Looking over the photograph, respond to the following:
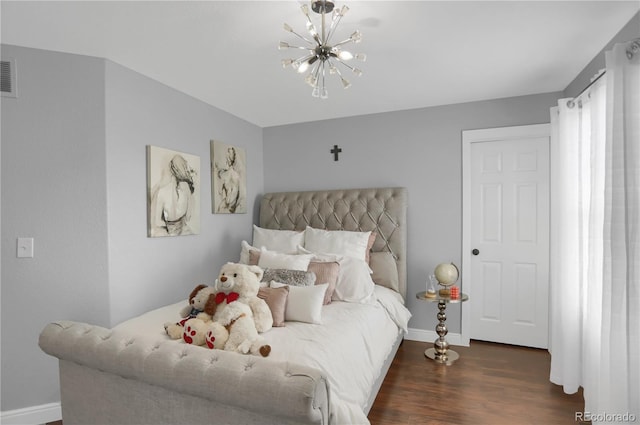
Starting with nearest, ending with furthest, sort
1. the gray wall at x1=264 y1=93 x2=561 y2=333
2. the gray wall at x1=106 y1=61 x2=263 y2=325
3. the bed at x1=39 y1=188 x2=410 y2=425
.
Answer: the bed at x1=39 y1=188 x2=410 y2=425 → the gray wall at x1=106 y1=61 x2=263 y2=325 → the gray wall at x1=264 y1=93 x2=561 y2=333

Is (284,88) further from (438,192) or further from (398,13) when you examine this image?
(438,192)

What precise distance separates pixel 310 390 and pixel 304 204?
276 centimetres

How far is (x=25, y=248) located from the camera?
7.21ft

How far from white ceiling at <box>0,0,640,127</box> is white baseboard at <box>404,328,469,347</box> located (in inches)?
95.5

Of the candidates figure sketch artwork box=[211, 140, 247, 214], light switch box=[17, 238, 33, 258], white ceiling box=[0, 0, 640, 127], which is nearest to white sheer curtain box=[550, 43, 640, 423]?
white ceiling box=[0, 0, 640, 127]

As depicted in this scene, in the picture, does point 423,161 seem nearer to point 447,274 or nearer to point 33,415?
point 447,274

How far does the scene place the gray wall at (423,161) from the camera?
3365 millimetres

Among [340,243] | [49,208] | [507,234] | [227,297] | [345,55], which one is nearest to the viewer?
[345,55]

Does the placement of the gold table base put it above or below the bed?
below

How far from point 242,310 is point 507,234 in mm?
2807

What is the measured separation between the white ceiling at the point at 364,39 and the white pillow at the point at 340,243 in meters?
1.36

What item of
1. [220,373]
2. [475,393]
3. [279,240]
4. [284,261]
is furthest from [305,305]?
[475,393]

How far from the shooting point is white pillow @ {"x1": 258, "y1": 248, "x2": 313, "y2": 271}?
2711mm

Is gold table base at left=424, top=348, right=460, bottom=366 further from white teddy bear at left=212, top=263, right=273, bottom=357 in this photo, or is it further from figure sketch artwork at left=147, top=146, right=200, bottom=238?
figure sketch artwork at left=147, top=146, right=200, bottom=238
